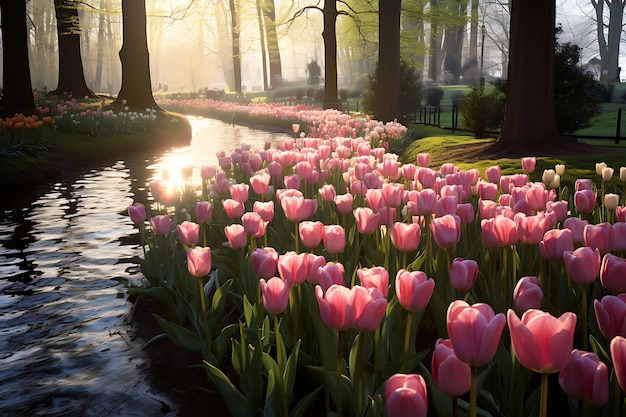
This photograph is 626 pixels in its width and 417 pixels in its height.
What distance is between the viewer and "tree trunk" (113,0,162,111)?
17.8 meters

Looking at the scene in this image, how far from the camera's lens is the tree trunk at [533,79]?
9.38m

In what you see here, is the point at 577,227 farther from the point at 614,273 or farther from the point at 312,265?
the point at 312,265

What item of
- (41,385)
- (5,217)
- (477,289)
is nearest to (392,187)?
(477,289)

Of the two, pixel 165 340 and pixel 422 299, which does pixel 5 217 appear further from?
pixel 422 299

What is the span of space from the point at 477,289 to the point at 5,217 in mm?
5963

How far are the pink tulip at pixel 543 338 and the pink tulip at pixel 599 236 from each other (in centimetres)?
130

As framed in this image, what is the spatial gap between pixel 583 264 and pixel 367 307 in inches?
36.5

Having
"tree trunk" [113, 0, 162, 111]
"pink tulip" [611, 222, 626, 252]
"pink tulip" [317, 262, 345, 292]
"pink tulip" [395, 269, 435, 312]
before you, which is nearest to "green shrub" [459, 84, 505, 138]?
"tree trunk" [113, 0, 162, 111]

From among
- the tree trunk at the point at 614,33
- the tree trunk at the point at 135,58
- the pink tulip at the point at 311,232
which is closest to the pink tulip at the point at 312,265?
the pink tulip at the point at 311,232

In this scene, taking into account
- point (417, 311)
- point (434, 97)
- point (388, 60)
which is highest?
point (388, 60)

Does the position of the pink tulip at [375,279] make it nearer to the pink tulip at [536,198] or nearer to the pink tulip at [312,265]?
the pink tulip at [312,265]

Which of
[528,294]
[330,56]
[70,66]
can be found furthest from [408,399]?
[70,66]

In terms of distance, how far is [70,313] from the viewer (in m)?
4.10

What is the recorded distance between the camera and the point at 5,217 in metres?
7.26
